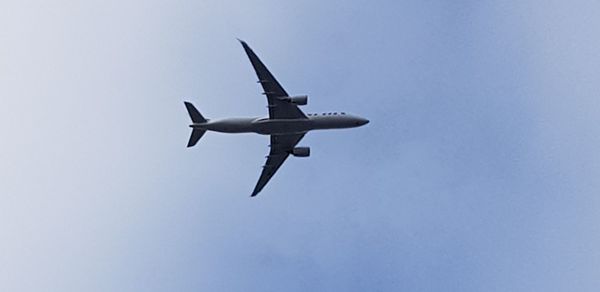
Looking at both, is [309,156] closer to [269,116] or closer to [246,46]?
[269,116]

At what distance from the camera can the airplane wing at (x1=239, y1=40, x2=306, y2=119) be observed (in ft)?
546

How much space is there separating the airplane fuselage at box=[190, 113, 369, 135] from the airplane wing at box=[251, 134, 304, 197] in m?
8.16

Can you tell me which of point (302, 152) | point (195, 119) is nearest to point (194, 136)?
point (195, 119)

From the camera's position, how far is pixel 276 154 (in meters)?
181

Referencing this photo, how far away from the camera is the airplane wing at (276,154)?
179m

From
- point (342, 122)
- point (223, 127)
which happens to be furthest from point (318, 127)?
point (223, 127)

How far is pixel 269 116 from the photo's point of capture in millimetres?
170000

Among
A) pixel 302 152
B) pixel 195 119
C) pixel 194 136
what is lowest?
pixel 302 152

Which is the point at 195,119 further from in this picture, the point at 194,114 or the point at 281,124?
the point at 281,124

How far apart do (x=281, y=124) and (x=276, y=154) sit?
11982mm

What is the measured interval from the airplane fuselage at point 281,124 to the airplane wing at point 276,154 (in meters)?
8.16

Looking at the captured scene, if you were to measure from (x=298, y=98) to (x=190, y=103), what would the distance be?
16.7m

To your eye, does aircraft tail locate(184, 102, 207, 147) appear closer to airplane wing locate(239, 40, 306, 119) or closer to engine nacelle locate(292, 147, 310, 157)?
airplane wing locate(239, 40, 306, 119)

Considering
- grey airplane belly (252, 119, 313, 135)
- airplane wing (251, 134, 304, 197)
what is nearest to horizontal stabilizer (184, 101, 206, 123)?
grey airplane belly (252, 119, 313, 135)
